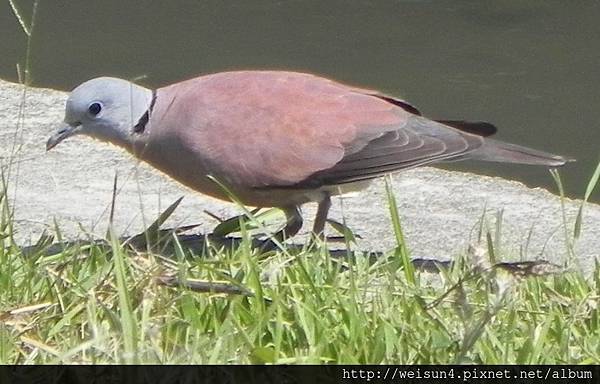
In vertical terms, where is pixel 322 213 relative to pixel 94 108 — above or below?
below

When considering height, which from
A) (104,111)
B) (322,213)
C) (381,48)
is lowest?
(381,48)

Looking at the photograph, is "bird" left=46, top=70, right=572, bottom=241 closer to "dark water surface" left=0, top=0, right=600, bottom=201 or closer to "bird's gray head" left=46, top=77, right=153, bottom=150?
"bird's gray head" left=46, top=77, right=153, bottom=150

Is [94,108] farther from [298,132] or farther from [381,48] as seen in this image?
[381,48]

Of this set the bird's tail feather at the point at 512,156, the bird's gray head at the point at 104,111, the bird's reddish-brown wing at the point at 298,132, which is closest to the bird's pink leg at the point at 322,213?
the bird's reddish-brown wing at the point at 298,132

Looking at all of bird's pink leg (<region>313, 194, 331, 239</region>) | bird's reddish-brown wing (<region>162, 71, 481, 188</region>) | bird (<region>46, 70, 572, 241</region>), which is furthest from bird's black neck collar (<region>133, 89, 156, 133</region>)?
bird's pink leg (<region>313, 194, 331, 239</region>)

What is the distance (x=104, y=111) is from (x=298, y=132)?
76 cm

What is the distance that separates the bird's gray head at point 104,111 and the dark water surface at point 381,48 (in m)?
4.53

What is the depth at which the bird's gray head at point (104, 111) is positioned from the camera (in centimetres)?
512

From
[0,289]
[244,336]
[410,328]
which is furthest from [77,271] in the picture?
[410,328]

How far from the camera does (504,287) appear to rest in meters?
3.54

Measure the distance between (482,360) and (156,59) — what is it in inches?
313

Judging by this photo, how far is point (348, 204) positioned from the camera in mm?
5566

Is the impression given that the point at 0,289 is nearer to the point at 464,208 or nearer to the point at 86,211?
the point at 86,211

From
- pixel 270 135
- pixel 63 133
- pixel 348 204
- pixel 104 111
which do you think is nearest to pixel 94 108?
pixel 104 111
